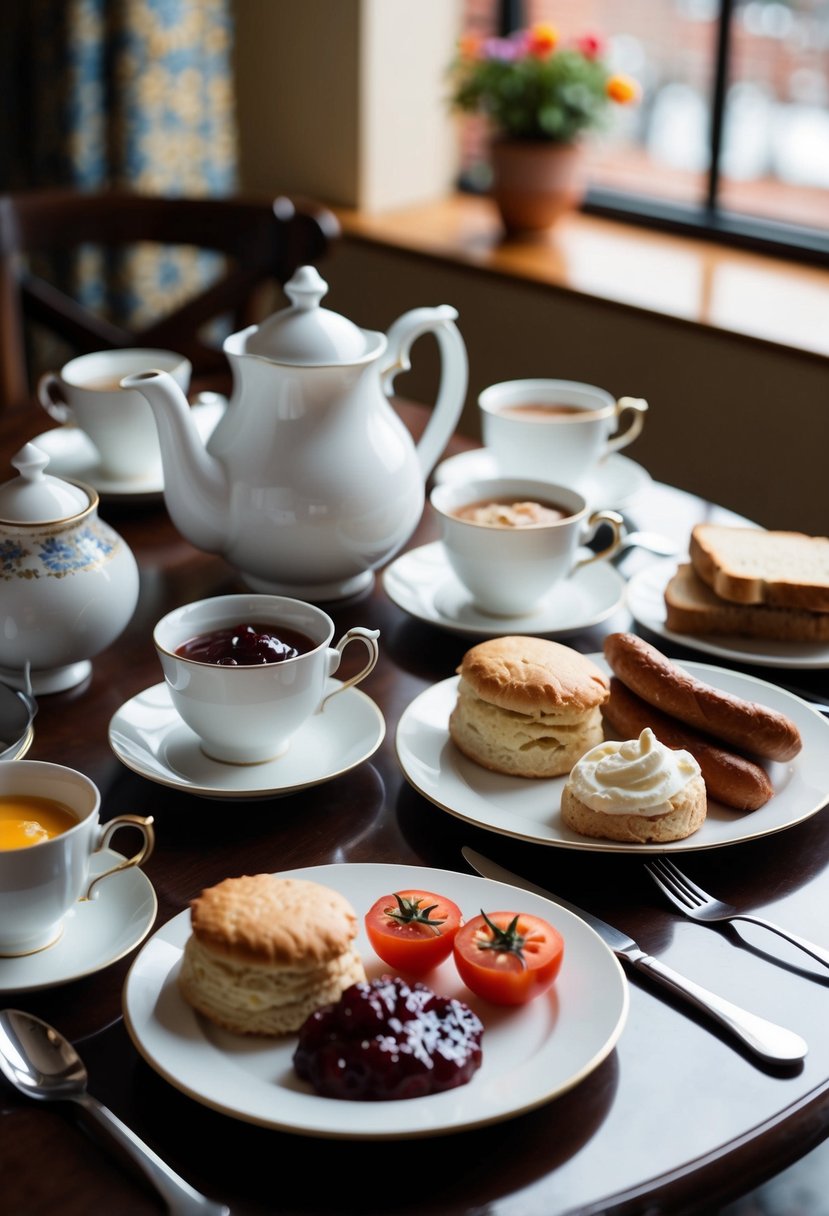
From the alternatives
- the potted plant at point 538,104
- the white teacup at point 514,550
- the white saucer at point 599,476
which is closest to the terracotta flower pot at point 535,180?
the potted plant at point 538,104

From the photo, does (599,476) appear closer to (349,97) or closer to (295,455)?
(295,455)

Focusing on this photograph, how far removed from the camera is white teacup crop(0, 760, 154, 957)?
717 millimetres

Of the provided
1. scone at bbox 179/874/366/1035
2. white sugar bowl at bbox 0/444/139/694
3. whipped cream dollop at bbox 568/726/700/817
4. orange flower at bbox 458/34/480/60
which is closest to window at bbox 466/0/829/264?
orange flower at bbox 458/34/480/60

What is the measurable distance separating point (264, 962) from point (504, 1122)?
144 mm

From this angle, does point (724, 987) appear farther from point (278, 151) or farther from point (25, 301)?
point (278, 151)

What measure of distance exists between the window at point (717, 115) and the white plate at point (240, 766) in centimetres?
196

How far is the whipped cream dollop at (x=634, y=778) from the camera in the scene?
2.76 feet

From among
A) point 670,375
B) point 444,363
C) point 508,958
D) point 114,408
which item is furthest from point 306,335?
point 670,375

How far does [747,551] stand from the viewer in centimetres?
122

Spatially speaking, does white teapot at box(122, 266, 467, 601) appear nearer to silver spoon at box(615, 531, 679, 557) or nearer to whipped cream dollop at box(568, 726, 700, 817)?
silver spoon at box(615, 531, 679, 557)

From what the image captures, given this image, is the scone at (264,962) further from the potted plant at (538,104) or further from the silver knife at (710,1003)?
the potted plant at (538,104)

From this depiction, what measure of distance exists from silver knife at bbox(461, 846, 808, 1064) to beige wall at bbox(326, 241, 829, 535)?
156 centimetres

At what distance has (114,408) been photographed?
1380mm

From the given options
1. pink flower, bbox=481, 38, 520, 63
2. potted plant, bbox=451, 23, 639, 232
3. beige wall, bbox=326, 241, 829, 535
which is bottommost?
beige wall, bbox=326, 241, 829, 535
